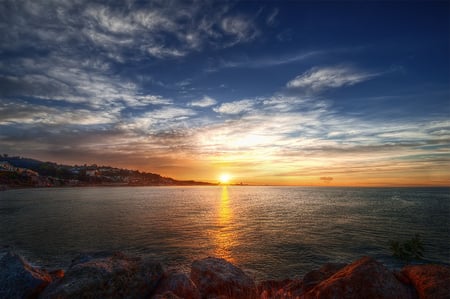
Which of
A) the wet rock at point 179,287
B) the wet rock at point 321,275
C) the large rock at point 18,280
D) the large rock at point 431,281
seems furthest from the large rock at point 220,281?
the large rock at point 431,281

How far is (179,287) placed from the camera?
30.1ft

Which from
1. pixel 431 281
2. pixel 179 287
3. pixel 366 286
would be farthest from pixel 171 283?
pixel 431 281

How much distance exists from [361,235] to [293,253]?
14342mm

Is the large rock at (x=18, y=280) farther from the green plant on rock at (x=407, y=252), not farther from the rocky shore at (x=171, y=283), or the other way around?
the green plant on rock at (x=407, y=252)

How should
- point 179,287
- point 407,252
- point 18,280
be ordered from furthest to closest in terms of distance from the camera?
1. point 407,252
2. point 179,287
3. point 18,280

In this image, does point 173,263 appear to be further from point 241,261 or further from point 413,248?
point 413,248

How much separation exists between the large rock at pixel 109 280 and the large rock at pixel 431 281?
10552 millimetres

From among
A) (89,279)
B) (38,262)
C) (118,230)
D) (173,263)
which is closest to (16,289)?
(89,279)

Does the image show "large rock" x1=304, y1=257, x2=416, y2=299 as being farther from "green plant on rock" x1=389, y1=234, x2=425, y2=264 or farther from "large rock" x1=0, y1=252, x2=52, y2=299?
"green plant on rock" x1=389, y1=234, x2=425, y2=264

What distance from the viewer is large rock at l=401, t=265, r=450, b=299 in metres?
8.41

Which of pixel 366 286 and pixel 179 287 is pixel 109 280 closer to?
pixel 179 287

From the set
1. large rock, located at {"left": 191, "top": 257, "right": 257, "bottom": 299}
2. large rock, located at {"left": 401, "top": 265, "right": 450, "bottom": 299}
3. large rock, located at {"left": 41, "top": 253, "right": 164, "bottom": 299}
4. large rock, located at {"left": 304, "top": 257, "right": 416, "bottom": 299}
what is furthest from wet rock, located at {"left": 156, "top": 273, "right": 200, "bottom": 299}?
large rock, located at {"left": 401, "top": 265, "right": 450, "bottom": 299}

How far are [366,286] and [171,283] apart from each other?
755cm

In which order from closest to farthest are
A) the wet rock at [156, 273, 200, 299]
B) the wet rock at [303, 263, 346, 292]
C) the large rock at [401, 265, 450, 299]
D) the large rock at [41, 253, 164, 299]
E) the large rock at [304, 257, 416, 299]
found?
the large rock at [41, 253, 164, 299] < the large rock at [401, 265, 450, 299] < the large rock at [304, 257, 416, 299] < the wet rock at [156, 273, 200, 299] < the wet rock at [303, 263, 346, 292]
